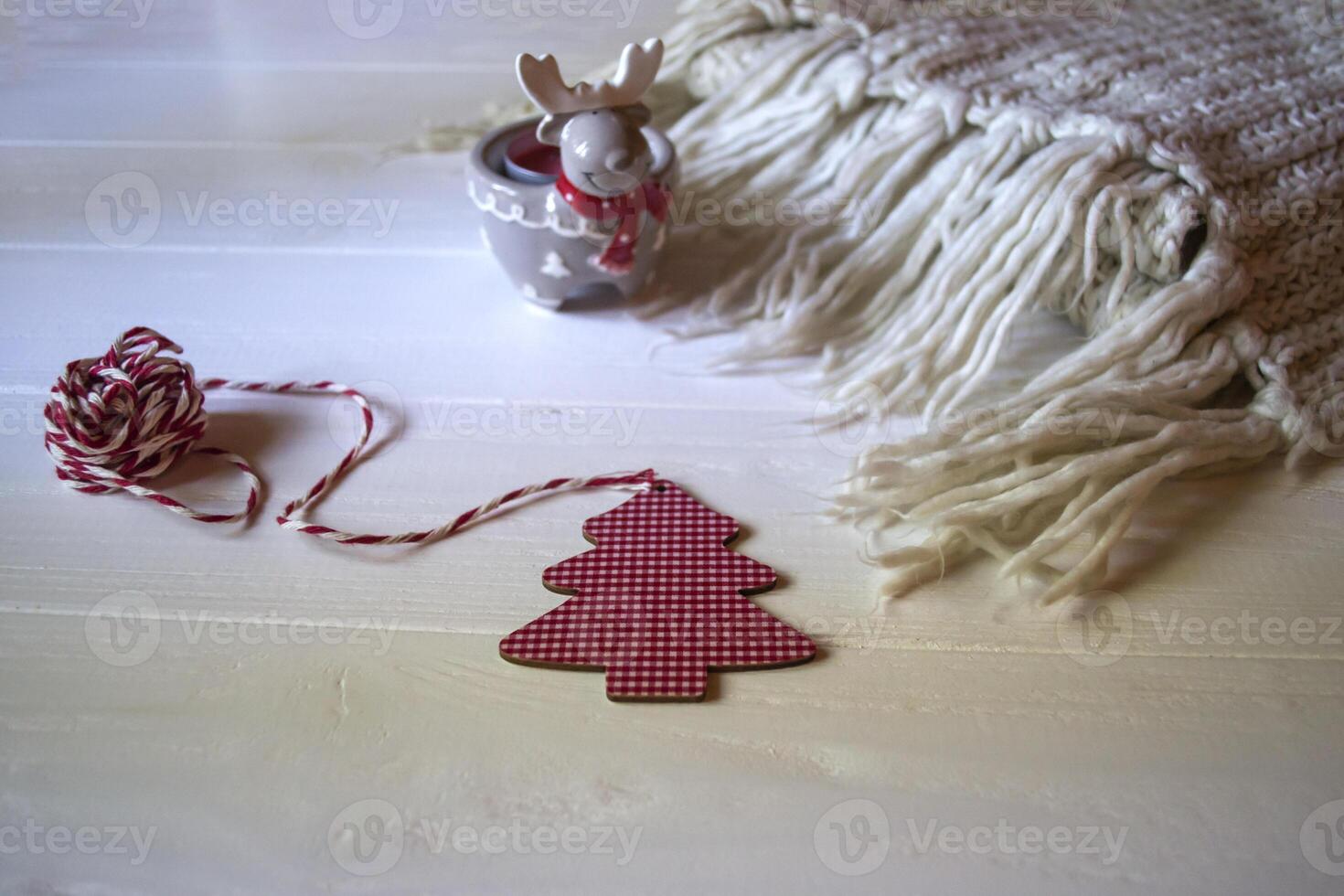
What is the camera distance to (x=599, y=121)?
0.79 metres

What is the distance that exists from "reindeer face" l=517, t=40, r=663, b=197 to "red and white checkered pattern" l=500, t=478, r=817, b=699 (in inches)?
9.6

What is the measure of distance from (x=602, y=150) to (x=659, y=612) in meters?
0.33

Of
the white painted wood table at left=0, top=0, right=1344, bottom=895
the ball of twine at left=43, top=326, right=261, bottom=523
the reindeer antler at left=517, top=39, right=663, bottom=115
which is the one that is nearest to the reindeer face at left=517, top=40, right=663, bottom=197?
the reindeer antler at left=517, top=39, right=663, bottom=115

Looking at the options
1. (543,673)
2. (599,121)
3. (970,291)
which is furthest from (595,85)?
(543,673)

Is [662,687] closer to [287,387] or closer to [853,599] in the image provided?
[853,599]

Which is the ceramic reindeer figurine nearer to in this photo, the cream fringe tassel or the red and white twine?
the cream fringe tassel

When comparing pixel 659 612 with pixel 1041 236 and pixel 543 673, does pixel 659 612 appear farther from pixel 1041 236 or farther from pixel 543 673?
pixel 1041 236

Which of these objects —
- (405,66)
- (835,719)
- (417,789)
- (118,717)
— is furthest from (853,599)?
(405,66)

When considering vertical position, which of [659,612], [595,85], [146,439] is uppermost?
[595,85]

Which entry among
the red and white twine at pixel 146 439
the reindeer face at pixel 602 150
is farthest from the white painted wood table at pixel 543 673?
the reindeer face at pixel 602 150

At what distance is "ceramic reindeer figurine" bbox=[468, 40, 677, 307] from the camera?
31.3 inches

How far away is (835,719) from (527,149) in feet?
1.77

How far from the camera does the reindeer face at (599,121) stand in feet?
2.59

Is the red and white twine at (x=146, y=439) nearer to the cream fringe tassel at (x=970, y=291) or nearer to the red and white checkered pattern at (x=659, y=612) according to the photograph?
the red and white checkered pattern at (x=659, y=612)
